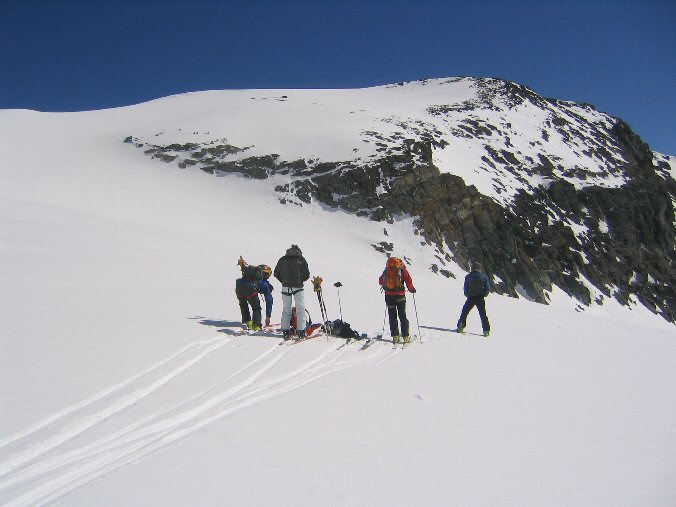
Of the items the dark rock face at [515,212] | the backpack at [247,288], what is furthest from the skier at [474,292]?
the dark rock face at [515,212]

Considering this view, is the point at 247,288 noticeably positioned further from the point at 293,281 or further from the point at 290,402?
the point at 290,402

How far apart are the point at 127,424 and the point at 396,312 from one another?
5.31m

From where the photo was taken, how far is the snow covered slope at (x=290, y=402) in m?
2.75

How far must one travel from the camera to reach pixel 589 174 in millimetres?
46500

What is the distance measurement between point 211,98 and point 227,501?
A: 66821 mm

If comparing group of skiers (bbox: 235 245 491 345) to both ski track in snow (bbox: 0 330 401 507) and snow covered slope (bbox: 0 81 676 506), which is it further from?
ski track in snow (bbox: 0 330 401 507)

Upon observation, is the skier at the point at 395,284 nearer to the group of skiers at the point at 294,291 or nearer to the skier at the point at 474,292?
the group of skiers at the point at 294,291

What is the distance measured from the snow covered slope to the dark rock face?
18.9 metres

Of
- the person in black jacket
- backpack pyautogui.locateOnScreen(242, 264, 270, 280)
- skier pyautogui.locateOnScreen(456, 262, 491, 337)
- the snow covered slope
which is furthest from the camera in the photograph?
skier pyautogui.locateOnScreen(456, 262, 491, 337)

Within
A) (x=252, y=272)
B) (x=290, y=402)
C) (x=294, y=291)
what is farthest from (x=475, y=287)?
(x=290, y=402)

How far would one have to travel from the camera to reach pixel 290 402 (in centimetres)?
419

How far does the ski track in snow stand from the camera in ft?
9.05

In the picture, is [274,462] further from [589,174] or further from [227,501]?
[589,174]

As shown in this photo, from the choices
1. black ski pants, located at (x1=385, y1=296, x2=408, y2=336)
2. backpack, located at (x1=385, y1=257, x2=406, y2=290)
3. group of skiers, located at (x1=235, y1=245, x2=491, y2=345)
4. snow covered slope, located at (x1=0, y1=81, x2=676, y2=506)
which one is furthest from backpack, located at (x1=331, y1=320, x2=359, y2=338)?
backpack, located at (x1=385, y1=257, x2=406, y2=290)
